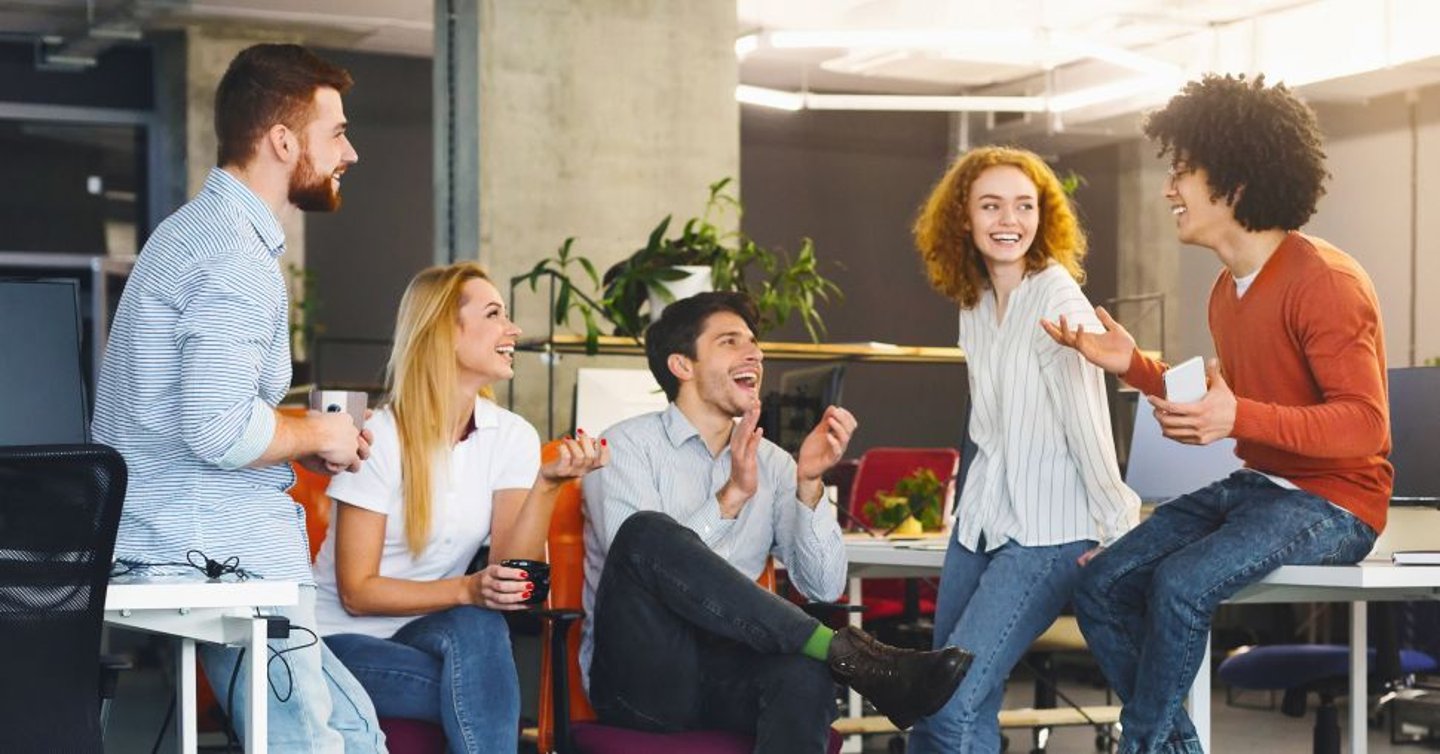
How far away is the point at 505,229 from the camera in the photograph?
7.45 m

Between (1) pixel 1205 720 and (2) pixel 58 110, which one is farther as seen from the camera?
(2) pixel 58 110

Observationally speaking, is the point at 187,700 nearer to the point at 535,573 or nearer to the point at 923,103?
the point at 535,573

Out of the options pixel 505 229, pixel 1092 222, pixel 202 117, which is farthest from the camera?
pixel 1092 222

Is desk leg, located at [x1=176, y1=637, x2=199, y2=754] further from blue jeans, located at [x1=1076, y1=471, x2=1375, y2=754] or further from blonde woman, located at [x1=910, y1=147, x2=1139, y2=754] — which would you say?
blue jeans, located at [x1=1076, y1=471, x2=1375, y2=754]

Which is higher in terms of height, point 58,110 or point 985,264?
point 58,110

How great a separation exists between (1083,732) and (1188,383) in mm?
4118

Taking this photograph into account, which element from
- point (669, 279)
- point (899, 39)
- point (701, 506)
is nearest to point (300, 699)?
point (701, 506)

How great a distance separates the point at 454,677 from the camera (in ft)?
10.6

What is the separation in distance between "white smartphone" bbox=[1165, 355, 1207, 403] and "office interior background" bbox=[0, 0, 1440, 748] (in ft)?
15.1

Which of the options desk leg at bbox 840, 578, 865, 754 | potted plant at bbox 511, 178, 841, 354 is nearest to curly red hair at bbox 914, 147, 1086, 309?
desk leg at bbox 840, 578, 865, 754

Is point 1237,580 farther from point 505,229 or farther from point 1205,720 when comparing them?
point 505,229

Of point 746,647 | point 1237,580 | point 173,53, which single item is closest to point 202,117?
point 173,53

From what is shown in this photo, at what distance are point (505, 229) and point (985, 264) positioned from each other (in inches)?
166

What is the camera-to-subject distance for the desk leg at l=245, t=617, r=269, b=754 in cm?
248
